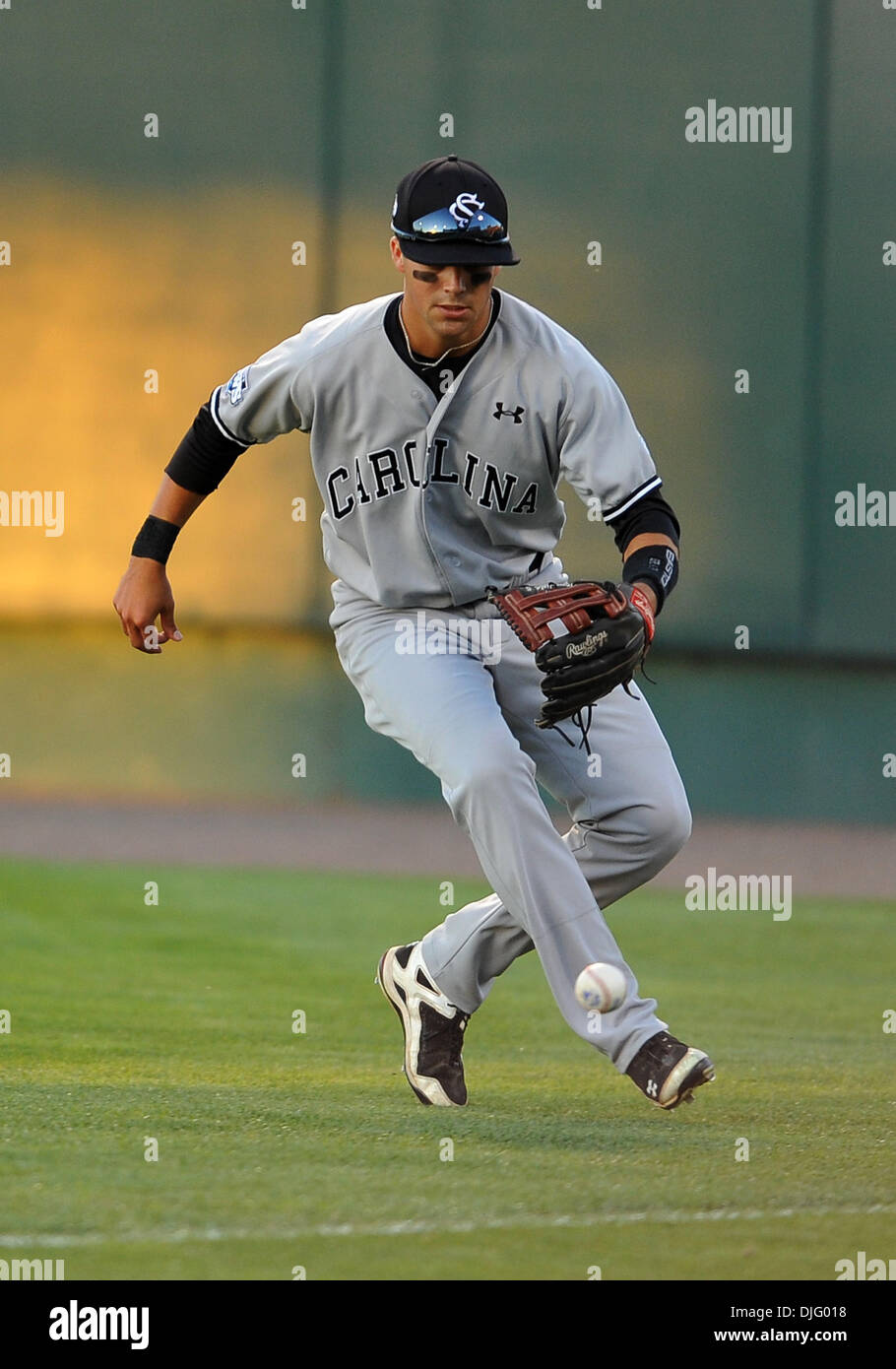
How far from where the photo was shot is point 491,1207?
425 centimetres

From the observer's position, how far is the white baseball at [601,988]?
185 inches

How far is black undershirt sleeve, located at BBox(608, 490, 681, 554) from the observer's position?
512 centimetres

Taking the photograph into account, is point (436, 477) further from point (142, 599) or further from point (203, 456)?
point (142, 599)

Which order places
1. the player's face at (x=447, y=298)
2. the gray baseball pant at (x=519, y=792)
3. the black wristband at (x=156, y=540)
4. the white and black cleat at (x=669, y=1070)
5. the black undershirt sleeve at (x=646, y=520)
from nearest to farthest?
the white and black cleat at (x=669, y=1070) → the gray baseball pant at (x=519, y=792) → the player's face at (x=447, y=298) → the black undershirt sleeve at (x=646, y=520) → the black wristband at (x=156, y=540)

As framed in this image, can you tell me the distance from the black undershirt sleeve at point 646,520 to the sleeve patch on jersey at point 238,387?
1111 mm

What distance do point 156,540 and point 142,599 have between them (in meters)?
0.19

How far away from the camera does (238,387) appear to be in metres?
5.37

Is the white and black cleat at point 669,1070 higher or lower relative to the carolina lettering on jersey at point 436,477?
lower

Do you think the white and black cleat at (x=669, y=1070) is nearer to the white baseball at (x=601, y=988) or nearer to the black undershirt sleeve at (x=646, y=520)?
the white baseball at (x=601, y=988)

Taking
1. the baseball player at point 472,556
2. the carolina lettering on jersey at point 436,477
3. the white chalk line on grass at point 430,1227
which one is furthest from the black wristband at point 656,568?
the white chalk line on grass at point 430,1227

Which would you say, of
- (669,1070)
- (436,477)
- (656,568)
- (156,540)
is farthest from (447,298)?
(669,1070)

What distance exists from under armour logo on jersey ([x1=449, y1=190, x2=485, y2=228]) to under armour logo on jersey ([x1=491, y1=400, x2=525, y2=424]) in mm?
519

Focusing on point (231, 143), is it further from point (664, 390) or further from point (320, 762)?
point (320, 762)
